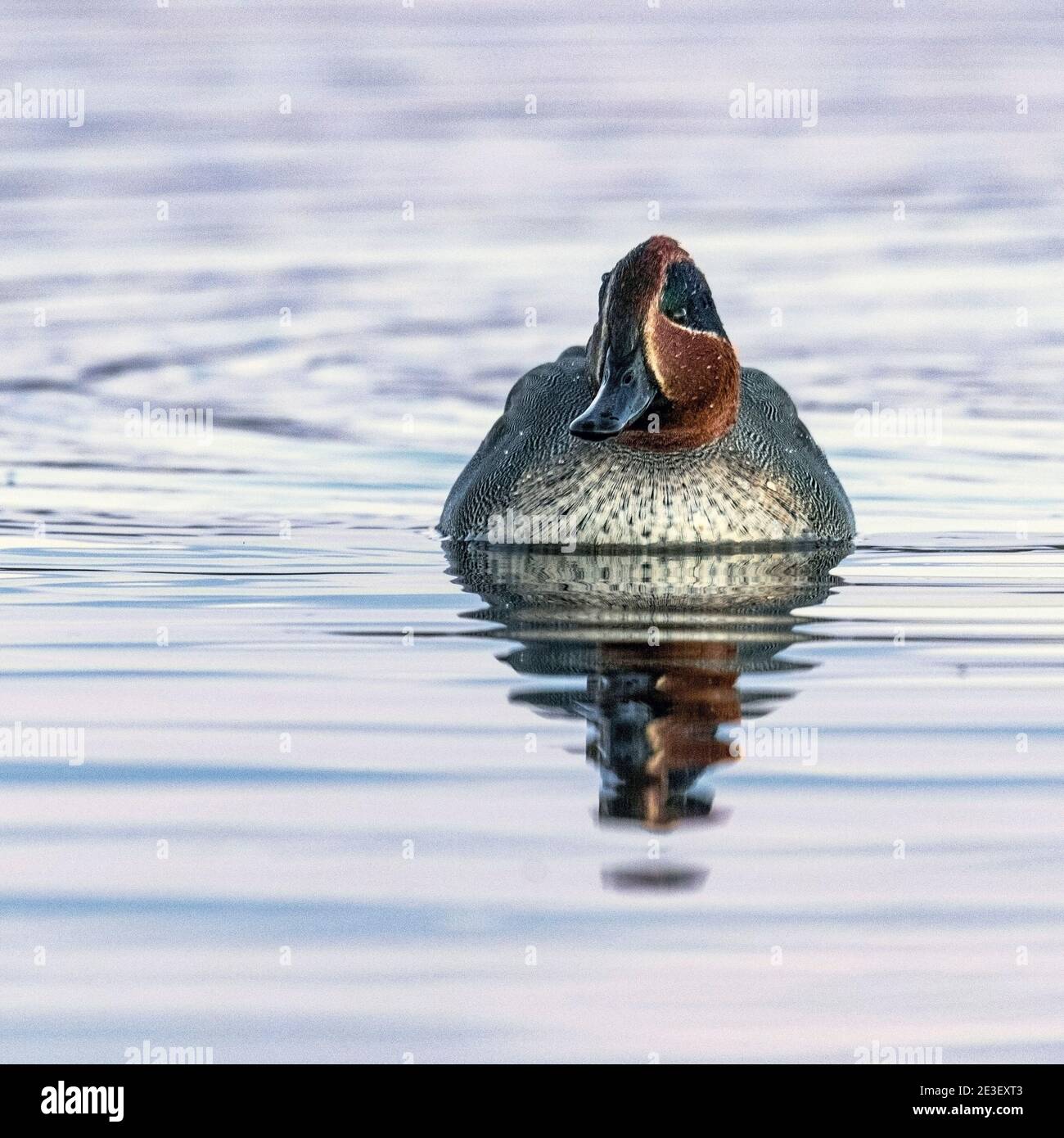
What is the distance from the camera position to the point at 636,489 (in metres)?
14.5

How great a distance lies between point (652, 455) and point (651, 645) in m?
3.48

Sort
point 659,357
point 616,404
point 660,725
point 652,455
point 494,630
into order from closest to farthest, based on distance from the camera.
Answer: point 660,725 < point 494,630 < point 616,404 < point 659,357 < point 652,455

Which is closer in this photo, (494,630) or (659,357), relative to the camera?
(494,630)

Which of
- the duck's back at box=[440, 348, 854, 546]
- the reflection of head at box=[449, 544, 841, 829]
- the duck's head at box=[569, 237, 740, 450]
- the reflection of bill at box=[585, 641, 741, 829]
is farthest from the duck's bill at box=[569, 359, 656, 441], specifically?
the reflection of bill at box=[585, 641, 741, 829]

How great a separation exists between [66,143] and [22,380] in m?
11.1

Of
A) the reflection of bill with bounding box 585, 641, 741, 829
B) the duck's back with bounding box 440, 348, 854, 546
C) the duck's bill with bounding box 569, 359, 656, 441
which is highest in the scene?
the duck's bill with bounding box 569, 359, 656, 441

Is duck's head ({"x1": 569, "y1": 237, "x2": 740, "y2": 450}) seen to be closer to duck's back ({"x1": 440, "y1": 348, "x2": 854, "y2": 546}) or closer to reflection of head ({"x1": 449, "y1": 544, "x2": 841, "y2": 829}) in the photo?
duck's back ({"x1": 440, "y1": 348, "x2": 854, "y2": 546})

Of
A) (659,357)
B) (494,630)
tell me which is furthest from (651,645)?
(659,357)

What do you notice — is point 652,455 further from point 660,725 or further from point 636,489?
point 660,725

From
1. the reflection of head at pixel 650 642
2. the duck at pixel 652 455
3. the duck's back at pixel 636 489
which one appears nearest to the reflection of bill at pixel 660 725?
the reflection of head at pixel 650 642

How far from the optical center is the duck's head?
13695 mm

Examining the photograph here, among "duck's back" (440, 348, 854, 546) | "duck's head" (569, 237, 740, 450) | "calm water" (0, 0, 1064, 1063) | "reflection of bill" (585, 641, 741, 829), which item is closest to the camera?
"calm water" (0, 0, 1064, 1063)

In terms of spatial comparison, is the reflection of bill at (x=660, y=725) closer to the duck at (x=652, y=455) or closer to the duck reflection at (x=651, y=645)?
the duck reflection at (x=651, y=645)

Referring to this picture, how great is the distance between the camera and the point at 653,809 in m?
8.57
